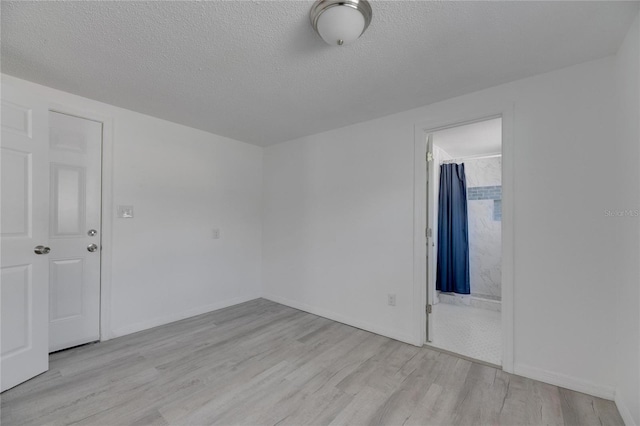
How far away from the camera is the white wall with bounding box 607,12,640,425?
1482 mm

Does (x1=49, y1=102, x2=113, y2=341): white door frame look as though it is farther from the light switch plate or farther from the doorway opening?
the doorway opening

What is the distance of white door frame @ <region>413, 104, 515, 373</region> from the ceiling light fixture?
134 centimetres

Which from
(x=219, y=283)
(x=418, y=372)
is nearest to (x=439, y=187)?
(x=418, y=372)

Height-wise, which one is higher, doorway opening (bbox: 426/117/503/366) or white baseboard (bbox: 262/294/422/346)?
doorway opening (bbox: 426/117/503/366)

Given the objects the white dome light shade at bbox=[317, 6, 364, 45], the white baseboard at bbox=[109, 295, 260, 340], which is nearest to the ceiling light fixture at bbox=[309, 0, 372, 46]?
the white dome light shade at bbox=[317, 6, 364, 45]

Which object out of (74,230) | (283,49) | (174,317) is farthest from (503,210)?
(74,230)

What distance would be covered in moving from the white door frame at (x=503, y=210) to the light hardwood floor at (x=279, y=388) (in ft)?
1.11

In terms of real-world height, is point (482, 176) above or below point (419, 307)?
above

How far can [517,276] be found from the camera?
210 cm

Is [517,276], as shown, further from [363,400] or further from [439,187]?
[439,187]

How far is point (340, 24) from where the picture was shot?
1.43 meters

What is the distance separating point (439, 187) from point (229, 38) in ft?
12.0

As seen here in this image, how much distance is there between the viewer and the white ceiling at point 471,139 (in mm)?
3084

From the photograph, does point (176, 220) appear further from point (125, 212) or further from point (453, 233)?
point (453, 233)
